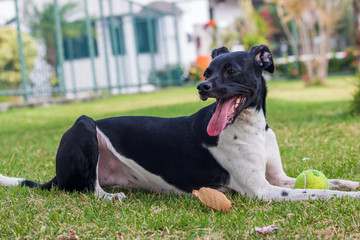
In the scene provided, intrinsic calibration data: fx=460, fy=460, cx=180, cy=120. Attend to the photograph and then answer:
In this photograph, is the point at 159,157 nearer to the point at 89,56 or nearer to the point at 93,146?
the point at 93,146

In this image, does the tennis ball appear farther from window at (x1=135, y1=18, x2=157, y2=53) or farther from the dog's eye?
window at (x1=135, y1=18, x2=157, y2=53)

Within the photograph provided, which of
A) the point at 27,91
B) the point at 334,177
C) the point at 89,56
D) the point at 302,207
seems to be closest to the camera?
the point at 302,207

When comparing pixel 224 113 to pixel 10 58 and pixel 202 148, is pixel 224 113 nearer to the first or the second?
pixel 202 148

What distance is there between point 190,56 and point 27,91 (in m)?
13.1

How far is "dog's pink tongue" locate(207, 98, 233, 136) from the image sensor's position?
3.12 meters

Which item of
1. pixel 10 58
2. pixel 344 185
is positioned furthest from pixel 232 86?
pixel 10 58

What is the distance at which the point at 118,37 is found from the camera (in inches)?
788

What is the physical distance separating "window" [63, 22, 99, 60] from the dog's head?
14.6 metres

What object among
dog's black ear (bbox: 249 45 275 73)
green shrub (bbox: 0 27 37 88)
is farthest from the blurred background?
dog's black ear (bbox: 249 45 275 73)

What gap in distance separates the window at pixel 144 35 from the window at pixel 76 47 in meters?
3.89

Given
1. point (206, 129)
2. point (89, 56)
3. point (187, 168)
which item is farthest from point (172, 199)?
point (89, 56)

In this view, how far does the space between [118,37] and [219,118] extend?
57.4ft

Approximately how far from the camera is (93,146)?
3.41 meters

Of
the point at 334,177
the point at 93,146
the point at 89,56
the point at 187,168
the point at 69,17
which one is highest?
the point at 69,17
